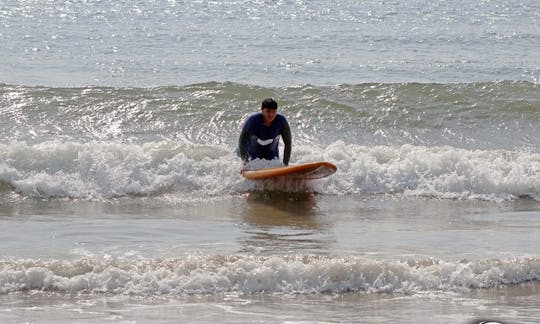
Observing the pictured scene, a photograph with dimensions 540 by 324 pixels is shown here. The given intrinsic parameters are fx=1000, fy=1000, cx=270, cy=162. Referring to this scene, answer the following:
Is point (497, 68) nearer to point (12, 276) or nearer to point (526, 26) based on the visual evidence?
point (526, 26)

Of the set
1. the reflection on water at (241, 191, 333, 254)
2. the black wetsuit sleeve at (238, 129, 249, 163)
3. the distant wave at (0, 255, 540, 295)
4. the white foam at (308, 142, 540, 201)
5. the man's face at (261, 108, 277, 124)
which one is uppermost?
the man's face at (261, 108, 277, 124)

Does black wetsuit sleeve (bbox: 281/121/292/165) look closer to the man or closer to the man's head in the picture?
the man

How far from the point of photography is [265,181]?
445 inches

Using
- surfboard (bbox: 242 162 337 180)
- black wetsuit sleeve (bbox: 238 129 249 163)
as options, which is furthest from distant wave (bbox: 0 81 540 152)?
surfboard (bbox: 242 162 337 180)

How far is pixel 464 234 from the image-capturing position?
9.48 metres

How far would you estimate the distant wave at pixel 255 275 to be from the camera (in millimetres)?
7609

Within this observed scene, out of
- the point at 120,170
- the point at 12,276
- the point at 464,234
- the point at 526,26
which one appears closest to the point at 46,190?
the point at 120,170

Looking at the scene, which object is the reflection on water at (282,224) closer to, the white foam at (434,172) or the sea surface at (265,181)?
the sea surface at (265,181)

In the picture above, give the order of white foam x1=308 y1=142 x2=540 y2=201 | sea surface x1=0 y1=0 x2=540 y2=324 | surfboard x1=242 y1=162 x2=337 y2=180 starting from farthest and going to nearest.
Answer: white foam x1=308 y1=142 x2=540 y2=201 → surfboard x1=242 y1=162 x2=337 y2=180 → sea surface x1=0 y1=0 x2=540 y2=324

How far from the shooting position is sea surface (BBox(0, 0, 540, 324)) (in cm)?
757

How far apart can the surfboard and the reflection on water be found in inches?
9.1

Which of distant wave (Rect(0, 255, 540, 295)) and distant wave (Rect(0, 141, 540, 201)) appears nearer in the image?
distant wave (Rect(0, 255, 540, 295))

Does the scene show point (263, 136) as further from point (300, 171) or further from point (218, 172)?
point (218, 172)

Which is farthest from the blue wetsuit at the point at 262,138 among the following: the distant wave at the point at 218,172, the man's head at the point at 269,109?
the distant wave at the point at 218,172
